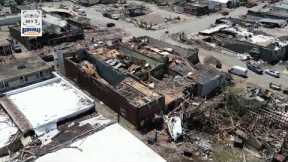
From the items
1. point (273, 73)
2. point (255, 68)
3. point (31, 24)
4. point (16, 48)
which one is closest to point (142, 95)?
point (255, 68)

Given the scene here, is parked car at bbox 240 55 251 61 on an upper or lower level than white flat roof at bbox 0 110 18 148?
upper

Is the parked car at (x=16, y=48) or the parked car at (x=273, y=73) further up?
the parked car at (x=16, y=48)

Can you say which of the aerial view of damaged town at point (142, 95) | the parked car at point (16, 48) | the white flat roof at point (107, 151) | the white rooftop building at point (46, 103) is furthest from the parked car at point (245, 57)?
the parked car at point (16, 48)

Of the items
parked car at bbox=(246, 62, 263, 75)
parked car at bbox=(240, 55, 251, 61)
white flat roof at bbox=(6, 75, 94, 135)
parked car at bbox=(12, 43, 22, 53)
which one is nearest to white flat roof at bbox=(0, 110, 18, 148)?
white flat roof at bbox=(6, 75, 94, 135)

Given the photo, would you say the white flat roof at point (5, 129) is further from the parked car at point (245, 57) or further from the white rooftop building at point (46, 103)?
the parked car at point (245, 57)

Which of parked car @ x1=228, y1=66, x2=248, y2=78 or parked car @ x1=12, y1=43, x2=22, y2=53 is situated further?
parked car @ x1=12, y1=43, x2=22, y2=53

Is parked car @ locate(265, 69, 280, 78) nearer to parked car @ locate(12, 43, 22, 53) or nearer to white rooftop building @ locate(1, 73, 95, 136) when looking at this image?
white rooftop building @ locate(1, 73, 95, 136)
